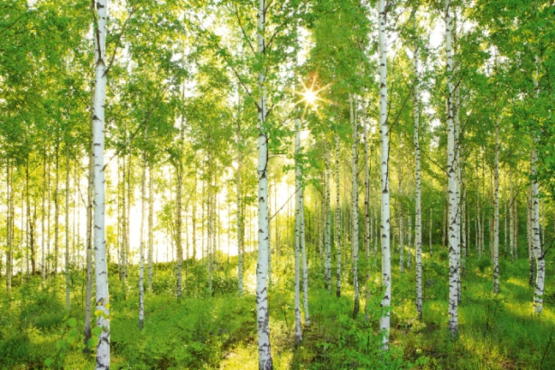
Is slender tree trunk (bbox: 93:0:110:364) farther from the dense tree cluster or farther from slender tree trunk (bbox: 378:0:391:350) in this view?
slender tree trunk (bbox: 378:0:391:350)

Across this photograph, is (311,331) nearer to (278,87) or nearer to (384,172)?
(384,172)

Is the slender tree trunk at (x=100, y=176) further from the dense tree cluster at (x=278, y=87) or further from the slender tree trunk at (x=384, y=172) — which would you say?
the slender tree trunk at (x=384, y=172)

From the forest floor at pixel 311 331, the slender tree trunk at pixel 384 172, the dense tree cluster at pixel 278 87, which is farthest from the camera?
the slender tree trunk at pixel 384 172

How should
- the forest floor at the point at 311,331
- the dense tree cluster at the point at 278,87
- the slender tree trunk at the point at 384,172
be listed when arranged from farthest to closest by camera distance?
1. the slender tree trunk at the point at 384,172
2. the forest floor at the point at 311,331
3. the dense tree cluster at the point at 278,87

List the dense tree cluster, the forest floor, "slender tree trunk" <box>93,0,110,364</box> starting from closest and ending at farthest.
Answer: "slender tree trunk" <box>93,0,110,364</box> < the dense tree cluster < the forest floor

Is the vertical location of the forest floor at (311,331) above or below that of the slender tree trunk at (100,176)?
below

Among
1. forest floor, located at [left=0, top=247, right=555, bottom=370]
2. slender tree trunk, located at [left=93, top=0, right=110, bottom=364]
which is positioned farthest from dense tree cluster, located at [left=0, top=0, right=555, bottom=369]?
forest floor, located at [left=0, top=247, right=555, bottom=370]

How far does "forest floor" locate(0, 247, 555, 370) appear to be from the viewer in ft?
23.3

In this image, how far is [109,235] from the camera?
56.6ft

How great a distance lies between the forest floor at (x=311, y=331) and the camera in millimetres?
7098

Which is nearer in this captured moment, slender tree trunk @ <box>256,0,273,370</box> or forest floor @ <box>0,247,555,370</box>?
slender tree trunk @ <box>256,0,273,370</box>

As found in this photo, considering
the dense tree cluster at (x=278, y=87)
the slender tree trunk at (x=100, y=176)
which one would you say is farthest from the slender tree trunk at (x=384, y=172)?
the slender tree trunk at (x=100, y=176)

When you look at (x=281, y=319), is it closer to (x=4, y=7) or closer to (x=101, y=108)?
(x=101, y=108)

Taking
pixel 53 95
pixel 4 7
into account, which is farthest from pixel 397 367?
pixel 53 95
